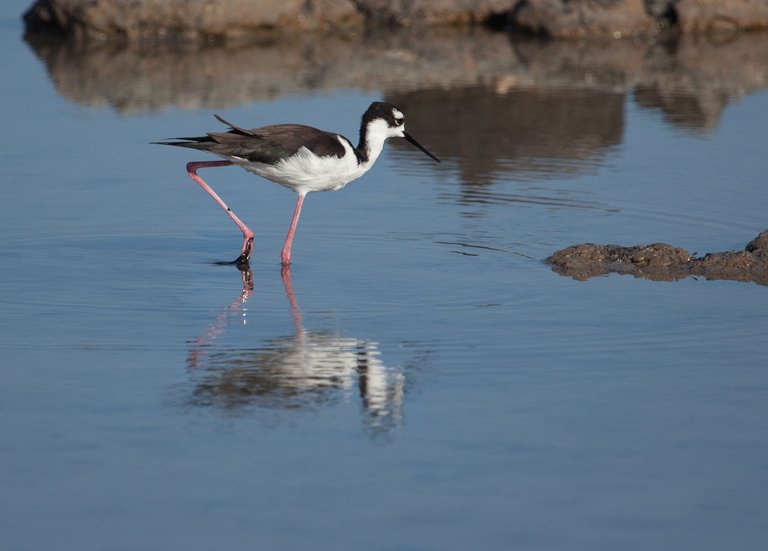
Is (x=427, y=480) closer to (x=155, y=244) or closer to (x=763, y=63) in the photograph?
(x=155, y=244)

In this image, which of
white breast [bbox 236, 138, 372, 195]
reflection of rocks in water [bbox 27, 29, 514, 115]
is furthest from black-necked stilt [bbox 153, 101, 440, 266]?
reflection of rocks in water [bbox 27, 29, 514, 115]

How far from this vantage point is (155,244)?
9094 millimetres

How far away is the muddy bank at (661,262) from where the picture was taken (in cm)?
844

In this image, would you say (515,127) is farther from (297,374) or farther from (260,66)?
(297,374)

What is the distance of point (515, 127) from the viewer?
13.0m

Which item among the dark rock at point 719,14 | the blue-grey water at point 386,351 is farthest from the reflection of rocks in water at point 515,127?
the dark rock at point 719,14

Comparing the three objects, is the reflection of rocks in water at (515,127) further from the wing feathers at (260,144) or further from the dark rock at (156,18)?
the dark rock at (156,18)

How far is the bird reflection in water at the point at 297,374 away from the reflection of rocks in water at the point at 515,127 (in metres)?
4.28

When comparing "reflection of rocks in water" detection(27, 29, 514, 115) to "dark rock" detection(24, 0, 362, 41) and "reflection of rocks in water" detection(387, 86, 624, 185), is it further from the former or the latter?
"reflection of rocks in water" detection(387, 86, 624, 185)

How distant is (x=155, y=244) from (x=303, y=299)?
1.62 m

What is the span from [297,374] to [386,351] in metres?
0.59

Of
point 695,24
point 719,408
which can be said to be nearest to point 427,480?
point 719,408

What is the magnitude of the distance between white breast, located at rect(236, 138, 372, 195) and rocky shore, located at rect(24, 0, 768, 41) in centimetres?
941

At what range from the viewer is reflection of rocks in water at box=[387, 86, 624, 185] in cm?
1176
